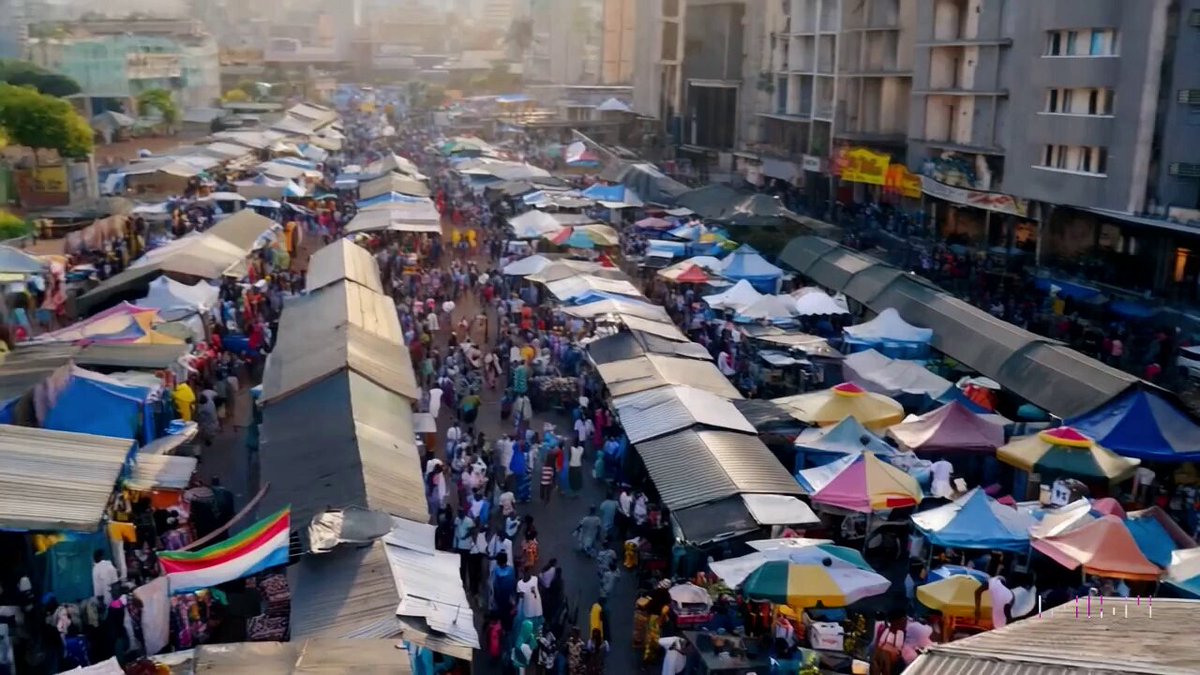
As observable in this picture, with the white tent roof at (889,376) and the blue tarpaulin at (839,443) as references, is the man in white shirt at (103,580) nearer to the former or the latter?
the blue tarpaulin at (839,443)

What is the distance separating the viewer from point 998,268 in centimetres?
2867

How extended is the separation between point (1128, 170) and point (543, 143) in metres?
46.2

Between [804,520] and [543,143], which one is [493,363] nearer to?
[804,520]

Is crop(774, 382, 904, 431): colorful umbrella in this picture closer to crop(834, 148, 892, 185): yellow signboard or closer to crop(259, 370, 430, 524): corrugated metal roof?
crop(259, 370, 430, 524): corrugated metal roof

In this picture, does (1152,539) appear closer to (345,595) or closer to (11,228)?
(345,595)

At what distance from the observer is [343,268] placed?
22516 mm

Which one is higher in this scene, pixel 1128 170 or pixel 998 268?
pixel 1128 170

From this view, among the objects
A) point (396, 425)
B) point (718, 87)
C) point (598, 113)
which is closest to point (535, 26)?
point (598, 113)

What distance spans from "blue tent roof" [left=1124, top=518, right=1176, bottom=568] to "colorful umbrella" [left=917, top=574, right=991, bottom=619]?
6.35 ft

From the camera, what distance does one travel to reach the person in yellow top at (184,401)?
656 inches

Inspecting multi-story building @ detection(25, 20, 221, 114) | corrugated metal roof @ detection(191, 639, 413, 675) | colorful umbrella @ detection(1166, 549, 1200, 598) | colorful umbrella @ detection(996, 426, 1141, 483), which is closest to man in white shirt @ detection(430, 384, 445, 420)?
colorful umbrella @ detection(996, 426, 1141, 483)

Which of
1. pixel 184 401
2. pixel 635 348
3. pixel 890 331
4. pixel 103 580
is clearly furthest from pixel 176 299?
pixel 890 331

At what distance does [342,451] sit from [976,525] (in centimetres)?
710

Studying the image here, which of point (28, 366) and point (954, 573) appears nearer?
point (954, 573)
